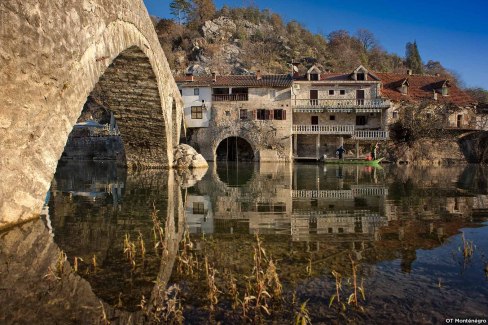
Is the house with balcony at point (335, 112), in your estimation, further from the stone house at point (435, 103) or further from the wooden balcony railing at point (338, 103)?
the stone house at point (435, 103)

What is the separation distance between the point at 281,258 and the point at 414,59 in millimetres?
76202

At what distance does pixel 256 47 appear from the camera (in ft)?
186

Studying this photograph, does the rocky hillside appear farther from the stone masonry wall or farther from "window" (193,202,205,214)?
"window" (193,202,205,214)

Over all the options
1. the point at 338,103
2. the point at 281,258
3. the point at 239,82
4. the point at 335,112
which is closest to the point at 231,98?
the point at 239,82

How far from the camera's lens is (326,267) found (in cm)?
443

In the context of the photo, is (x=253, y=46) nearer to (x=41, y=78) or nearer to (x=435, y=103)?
(x=435, y=103)

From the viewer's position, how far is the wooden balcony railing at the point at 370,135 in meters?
33.2

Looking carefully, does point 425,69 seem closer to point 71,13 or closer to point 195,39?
point 195,39

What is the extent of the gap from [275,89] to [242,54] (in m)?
23.8

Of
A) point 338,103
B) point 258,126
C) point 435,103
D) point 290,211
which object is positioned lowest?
point 290,211

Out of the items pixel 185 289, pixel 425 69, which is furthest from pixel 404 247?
pixel 425 69

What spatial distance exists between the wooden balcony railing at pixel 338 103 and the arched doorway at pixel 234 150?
6493 mm

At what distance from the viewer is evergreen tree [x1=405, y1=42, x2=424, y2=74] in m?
68.4

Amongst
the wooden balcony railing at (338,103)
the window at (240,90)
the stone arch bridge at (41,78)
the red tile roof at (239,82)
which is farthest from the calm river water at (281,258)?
the wooden balcony railing at (338,103)
